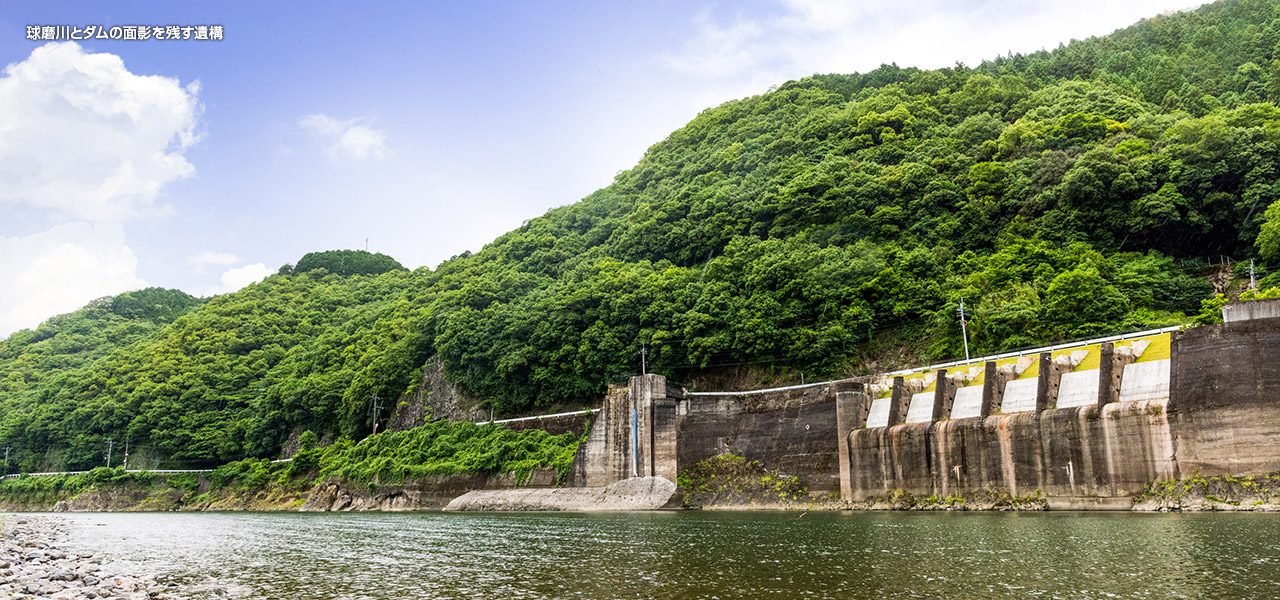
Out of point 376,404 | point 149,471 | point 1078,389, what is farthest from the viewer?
point 149,471

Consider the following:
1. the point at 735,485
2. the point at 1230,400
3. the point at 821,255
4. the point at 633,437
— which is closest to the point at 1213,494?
the point at 1230,400

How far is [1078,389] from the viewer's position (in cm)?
3131

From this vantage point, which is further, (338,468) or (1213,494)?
(338,468)

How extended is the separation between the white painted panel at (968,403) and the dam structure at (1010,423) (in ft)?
0.20

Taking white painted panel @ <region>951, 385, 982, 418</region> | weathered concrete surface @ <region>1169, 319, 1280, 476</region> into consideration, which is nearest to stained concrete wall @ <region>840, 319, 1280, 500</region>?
weathered concrete surface @ <region>1169, 319, 1280, 476</region>

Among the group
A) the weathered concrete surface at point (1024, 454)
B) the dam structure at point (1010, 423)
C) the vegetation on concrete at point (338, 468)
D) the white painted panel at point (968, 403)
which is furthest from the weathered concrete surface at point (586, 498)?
the white painted panel at point (968, 403)

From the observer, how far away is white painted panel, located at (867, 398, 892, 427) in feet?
121

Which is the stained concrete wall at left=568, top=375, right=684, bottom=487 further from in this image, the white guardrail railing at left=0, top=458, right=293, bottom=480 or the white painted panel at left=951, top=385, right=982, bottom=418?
the white guardrail railing at left=0, top=458, right=293, bottom=480

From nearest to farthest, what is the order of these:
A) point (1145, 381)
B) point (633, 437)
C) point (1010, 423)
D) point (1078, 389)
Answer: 1. point (1145, 381)
2. point (1010, 423)
3. point (1078, 389)
4. point (633, 437)

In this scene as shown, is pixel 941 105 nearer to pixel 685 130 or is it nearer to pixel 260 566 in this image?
pixel 685 130

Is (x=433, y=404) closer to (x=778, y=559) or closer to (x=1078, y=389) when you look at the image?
(x=1078, y=389)

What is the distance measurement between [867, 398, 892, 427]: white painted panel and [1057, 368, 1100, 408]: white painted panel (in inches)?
295

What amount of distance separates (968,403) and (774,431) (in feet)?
32.1

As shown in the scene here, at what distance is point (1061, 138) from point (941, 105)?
14.3 meters
